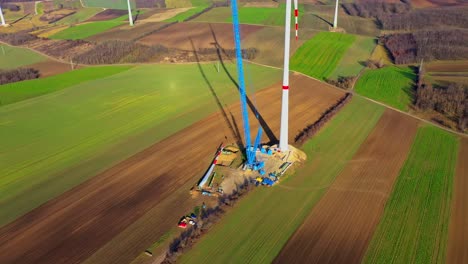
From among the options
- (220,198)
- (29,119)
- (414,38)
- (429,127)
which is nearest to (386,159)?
(429,127)

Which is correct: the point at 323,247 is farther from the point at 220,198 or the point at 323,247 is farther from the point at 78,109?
the point at 78,109

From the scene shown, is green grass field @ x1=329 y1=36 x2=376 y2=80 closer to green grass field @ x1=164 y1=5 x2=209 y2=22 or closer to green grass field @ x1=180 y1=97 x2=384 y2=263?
green grass field @ x1=180 y1=97 x2=384 y2=263

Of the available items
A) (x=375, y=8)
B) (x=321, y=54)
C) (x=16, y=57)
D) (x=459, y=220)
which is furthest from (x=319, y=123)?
(x=375, y=8)

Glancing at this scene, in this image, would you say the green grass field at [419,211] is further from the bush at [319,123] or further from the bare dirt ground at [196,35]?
the bare dirt ground at [196,35]

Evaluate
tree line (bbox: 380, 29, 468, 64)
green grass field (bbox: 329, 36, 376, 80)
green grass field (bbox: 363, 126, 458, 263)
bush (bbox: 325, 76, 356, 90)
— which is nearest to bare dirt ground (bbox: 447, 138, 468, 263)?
green grass field (bbox: 363, 126, 458, 263)

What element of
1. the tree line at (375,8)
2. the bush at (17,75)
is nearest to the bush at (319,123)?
the bush at (17,75)
